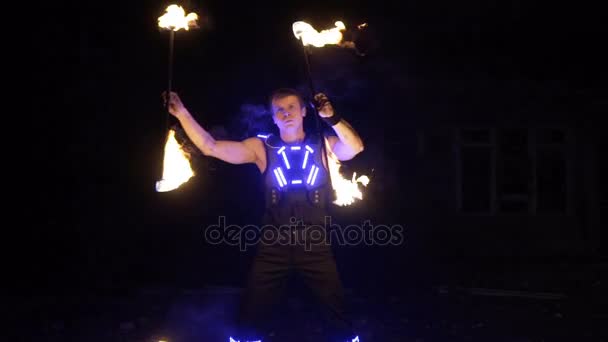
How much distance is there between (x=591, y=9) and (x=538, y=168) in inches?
132

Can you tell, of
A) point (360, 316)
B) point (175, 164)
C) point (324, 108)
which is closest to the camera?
point (324, 108)

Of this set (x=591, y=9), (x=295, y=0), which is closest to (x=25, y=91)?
(x=295, y=0)

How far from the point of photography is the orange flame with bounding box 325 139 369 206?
4457 mm

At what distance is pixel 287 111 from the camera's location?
438 cm

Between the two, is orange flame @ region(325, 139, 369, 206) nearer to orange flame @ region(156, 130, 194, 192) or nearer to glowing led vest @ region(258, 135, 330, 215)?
glowing led vest @ region(258, 135, 330, 215)

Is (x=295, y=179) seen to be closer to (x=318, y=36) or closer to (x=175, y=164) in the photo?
(x=175, y=164)

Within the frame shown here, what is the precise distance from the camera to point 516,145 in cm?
1141

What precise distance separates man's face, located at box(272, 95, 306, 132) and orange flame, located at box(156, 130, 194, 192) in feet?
2.57

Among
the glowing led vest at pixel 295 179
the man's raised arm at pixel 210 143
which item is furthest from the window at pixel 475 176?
the man's raised arm at pixel 210 143

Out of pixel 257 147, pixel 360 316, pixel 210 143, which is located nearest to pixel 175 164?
pixel 210 143

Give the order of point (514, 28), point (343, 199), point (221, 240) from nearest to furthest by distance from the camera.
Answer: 1. point (343, 199)
2. point (221, 240)
3. point (514, 28)

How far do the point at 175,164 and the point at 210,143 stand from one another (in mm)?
317

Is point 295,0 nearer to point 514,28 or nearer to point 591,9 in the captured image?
point 514,28

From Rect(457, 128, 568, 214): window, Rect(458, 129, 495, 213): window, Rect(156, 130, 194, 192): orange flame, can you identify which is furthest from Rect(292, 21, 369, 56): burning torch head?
Rect(458, 129, 495, 213): window
